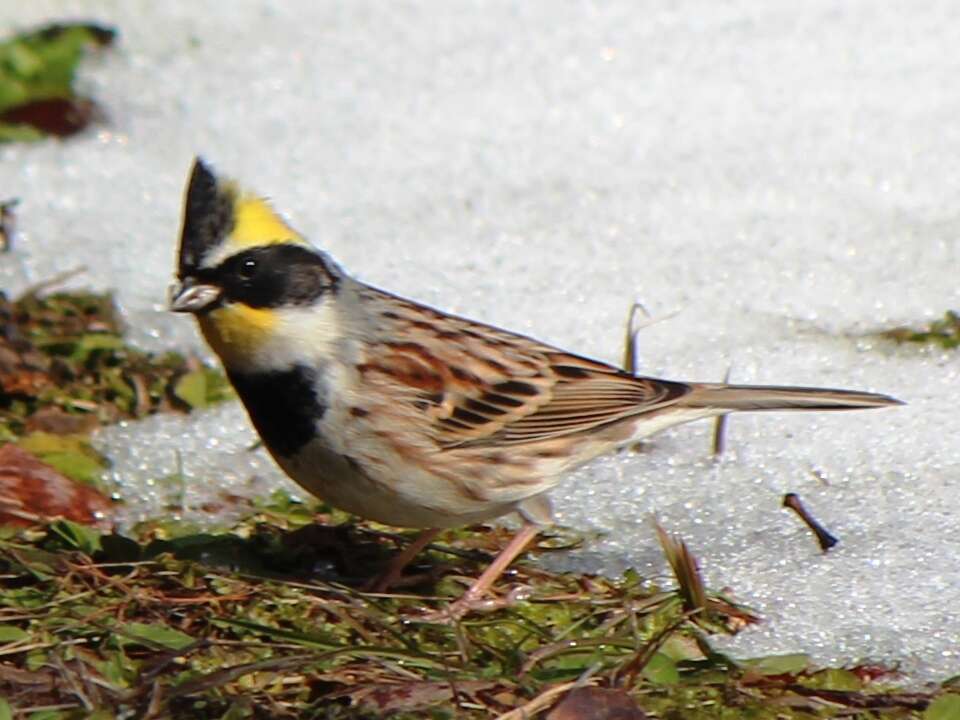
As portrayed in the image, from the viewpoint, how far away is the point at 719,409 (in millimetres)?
5117

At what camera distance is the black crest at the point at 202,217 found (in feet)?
14.7

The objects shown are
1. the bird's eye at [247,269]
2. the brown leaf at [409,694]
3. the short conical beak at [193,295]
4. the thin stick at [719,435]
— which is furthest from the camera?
the thin stick at [719,435]

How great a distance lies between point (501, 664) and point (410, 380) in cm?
107

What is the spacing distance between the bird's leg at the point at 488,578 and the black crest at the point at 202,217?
1.08 meters

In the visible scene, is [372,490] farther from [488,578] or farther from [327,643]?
[327,643]

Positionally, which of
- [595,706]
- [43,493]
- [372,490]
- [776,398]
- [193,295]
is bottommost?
[43,493]

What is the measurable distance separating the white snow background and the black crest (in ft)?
3.19

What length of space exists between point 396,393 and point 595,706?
4.55ft

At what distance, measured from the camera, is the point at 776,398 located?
5.05m

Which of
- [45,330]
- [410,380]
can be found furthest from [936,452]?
[45,330]

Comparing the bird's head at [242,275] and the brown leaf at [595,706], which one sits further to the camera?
the bird's head at [242,275]

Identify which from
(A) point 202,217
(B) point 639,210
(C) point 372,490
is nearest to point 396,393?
(C) point 372,490

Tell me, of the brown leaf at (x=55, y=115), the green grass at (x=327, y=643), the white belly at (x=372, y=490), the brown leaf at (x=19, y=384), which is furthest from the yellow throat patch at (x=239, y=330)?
the brown leaf at (x=55, y=115)

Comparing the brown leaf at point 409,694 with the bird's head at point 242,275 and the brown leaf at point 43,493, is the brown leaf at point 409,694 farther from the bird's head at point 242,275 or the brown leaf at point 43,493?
the brown leaf at point 43,493
